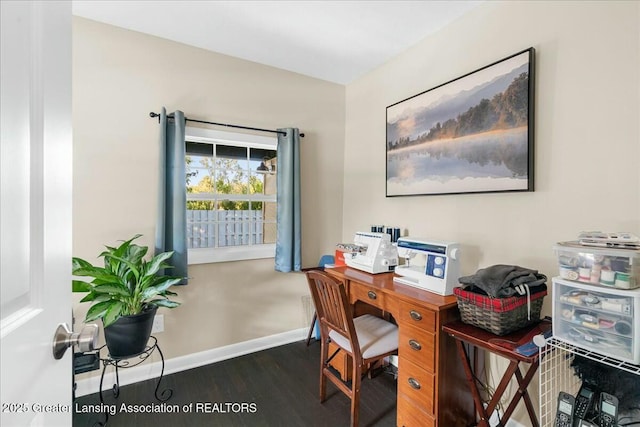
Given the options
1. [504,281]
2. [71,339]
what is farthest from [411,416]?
[71,339]

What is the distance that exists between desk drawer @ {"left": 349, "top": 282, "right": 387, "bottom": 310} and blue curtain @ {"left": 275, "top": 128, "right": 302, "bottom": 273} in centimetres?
77

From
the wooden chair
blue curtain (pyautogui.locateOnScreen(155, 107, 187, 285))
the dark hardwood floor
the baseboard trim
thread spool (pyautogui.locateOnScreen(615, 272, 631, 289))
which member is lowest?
the dark hardwood floor

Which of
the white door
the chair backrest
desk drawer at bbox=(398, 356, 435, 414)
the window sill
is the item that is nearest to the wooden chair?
the chair backrest

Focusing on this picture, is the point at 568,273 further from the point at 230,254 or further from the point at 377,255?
the point at 230,254

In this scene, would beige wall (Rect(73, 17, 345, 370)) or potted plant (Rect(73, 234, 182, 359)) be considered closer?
potted plant (Rect(73, 234, 182, 359))

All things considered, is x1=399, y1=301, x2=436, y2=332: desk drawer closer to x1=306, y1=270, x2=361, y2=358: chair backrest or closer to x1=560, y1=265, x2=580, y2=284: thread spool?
x1=306, y1=270, x2=361, y2=358: chair backrest

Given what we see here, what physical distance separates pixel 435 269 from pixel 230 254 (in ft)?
5.43

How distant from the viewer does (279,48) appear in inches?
92.7

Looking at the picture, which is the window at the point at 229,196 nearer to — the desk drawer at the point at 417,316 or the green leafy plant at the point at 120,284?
the green leafy plant at the point at 120,284

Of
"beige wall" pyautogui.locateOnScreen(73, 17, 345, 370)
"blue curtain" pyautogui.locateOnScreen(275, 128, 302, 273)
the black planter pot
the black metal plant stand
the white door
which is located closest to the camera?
the white door

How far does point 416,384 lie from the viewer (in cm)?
152

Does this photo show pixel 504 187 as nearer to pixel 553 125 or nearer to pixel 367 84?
pixel 553 125

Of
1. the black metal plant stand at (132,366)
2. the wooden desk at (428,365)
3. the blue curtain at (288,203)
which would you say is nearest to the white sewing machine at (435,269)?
the wooden desk at (428,365)

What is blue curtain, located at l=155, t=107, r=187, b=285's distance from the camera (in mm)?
2164
